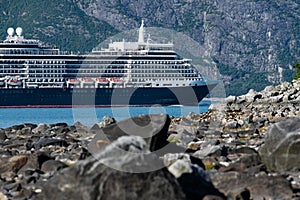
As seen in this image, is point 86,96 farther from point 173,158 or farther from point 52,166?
point 173,158

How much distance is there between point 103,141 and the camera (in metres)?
9.19

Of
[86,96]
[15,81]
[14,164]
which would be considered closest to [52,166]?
[14,164]

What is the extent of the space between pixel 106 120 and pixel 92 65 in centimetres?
6855

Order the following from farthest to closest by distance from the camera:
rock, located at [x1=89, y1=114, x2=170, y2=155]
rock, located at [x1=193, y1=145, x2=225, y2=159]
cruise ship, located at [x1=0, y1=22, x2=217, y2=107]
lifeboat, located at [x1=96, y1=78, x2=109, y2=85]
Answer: lifeboat, located at [x1=96, y1=78, x2=109, y2=85] < cruise ship, located at [x1=0, y1=22, x2=217, y2=107] < rock, located at [x1=193, y1=145, x2=225, y2=159] < rock, located at [x1=89, y1=114, x2=170, y2=155]

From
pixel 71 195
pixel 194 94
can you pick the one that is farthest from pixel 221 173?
pixel 194 94

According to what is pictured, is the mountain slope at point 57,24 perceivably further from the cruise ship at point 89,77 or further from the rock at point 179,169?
the rock at point 179,169

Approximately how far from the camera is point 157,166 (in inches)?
255

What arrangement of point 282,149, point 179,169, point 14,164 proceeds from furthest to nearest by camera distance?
1. point 14,164
2. point 282,149
3. point 179,169

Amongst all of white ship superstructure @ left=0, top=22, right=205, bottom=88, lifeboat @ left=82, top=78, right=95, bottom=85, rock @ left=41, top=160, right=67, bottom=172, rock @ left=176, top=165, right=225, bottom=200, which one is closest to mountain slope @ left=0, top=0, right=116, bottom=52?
white ship superstructure @ left=0, top=22, right=205, bottom=88

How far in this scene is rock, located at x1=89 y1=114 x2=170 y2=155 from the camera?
8.62 m

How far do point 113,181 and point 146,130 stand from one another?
8.23 ft

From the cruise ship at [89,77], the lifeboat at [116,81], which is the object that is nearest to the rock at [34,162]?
the cruise ship at [89,77]

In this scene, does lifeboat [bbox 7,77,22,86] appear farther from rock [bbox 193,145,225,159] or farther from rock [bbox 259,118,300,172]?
rock [bbox 259,118,300,172]

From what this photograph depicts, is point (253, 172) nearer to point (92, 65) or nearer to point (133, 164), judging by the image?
point (133, 164)
